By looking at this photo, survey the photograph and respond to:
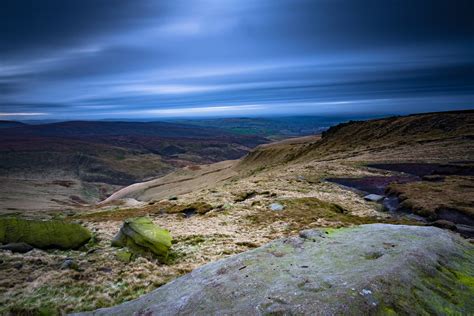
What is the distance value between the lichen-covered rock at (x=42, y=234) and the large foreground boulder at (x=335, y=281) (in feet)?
44.3

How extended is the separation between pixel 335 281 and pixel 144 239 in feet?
52.5

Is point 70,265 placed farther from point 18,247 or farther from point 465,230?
point 465,230

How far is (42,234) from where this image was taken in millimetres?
23344

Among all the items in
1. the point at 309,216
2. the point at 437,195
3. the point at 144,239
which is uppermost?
the point at 144,239

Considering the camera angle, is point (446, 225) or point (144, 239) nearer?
point (144, 239)

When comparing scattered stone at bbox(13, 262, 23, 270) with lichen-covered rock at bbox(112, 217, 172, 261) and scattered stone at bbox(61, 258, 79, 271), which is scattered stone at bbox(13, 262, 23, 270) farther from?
lichen-covered rock at bbox(112, 217, 172, 261)

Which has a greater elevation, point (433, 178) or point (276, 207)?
point (433, 178)

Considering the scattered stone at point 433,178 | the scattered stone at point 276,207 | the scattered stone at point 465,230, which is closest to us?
the scattered stone at point 465,230

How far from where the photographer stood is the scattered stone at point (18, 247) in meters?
21.6

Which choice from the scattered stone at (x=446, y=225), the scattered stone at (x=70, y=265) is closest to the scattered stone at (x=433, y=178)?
the scattered stone at (x=446, y=225)

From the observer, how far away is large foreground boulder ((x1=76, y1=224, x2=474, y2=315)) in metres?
9.17

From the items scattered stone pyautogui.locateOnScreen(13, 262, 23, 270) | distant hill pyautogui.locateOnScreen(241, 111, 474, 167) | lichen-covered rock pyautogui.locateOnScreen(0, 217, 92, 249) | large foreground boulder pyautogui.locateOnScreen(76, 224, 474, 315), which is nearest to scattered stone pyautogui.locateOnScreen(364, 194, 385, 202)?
large foreground boulder pyautogui.locateOnScreen(76, 224, 474, 315)

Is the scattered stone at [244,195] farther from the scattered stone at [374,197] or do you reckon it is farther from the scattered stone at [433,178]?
the scattered stone at [433,178]

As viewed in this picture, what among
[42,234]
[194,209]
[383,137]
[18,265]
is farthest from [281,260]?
[383,137]
